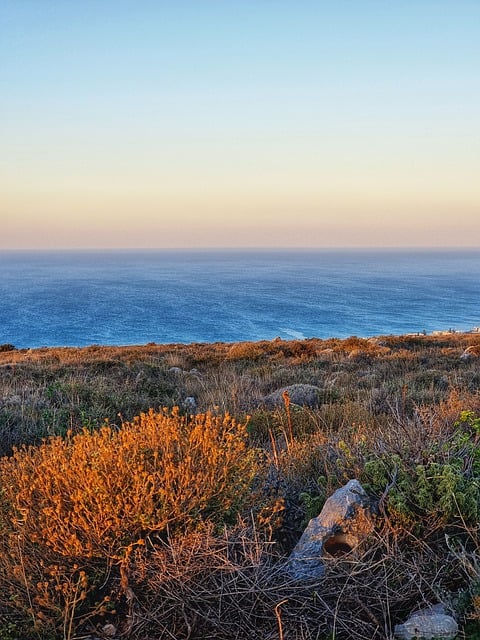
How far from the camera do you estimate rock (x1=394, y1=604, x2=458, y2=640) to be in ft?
8.92

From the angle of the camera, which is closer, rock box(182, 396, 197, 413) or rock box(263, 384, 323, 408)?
rock box(182, 396, 197, 413)

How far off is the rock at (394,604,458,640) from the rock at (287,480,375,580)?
51 cm

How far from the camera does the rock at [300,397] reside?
9.12 meters

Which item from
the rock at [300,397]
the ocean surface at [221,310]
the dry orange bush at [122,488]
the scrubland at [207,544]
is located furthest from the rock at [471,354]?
the ocean surface at [221,310]

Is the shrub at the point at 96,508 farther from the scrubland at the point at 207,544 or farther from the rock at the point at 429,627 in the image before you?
the rock at the point at 429,627

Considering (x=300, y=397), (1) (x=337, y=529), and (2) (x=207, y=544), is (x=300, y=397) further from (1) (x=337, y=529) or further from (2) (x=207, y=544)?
(2) (x=207, y=544)

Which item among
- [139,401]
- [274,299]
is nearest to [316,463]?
[139,401]

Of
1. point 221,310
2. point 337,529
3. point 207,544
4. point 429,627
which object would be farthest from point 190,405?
point 221,310

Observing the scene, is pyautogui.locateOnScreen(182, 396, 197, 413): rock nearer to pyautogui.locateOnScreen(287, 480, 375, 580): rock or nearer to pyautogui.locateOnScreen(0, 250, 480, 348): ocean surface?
pyautogui.locateOnScreen(287, 480, 375, 580): rock

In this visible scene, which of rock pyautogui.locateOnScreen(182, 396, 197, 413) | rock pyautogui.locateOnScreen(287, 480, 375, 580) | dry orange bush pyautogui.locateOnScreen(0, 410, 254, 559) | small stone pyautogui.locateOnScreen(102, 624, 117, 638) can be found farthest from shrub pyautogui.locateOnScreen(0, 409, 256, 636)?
rock pyautogui.locateOnScreen(182, 396, 197, 413)

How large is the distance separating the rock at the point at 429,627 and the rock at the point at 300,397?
5.99 meters

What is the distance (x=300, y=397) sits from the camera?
373 inches

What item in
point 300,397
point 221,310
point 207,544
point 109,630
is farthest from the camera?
Result: point 221,310

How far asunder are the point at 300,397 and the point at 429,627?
672 centimetres
